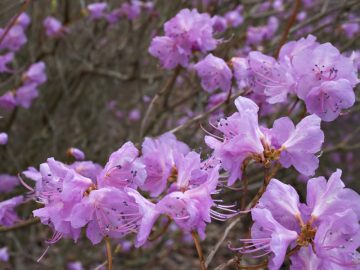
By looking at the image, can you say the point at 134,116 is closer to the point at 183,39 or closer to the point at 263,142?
the point at 183,39

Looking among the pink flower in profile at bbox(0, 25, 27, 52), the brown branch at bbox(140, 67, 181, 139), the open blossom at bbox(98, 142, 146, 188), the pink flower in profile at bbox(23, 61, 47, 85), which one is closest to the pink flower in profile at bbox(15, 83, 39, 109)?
the pink flower in profile at bbox(23, 61, 47, 85)

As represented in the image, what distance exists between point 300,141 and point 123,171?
463mm

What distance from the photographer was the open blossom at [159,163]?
166 centimetres

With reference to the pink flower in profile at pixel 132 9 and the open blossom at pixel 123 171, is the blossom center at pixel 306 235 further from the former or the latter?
the pink flower in profile at pixel 132 9

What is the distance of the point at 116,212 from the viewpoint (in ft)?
4.76

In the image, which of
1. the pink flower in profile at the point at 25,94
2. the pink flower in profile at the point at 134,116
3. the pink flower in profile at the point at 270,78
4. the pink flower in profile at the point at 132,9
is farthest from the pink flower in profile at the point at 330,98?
the pink flower in profile at the point at 134,116

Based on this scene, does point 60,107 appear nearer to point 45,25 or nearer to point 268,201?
point 45,25

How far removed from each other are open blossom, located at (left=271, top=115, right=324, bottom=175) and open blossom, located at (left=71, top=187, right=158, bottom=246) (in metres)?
0.38

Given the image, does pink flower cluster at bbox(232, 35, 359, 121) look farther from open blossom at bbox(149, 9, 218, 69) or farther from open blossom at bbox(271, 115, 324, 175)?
open blossom at bbox(149, 9, 218, 69)

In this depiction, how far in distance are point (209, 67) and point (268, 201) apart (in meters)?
0.95

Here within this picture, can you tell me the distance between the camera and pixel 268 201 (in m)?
1.39

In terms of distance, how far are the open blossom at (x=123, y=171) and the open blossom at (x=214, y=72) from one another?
80 centimetres

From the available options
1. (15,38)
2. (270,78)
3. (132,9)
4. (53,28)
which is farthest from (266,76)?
(53,28)

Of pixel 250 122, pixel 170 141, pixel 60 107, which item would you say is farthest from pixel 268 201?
pixel 60 107
